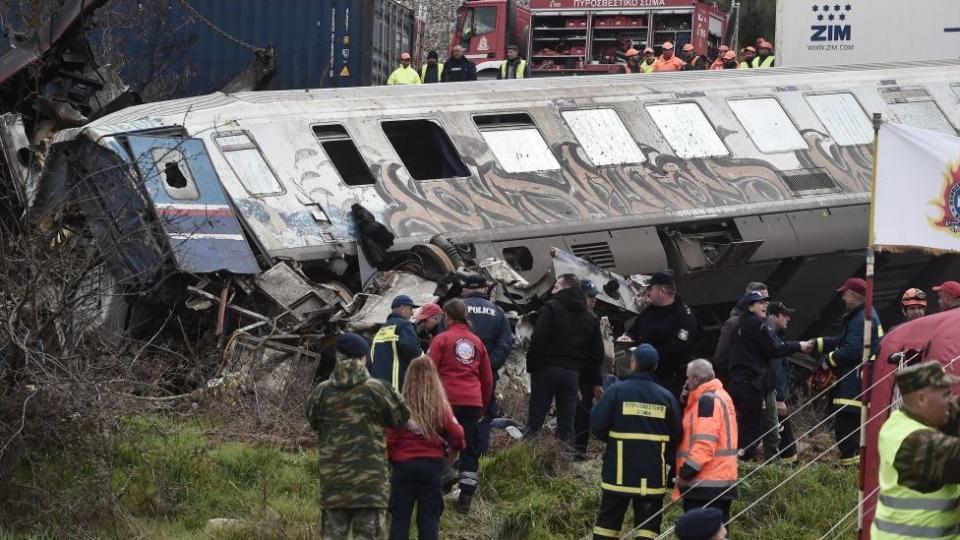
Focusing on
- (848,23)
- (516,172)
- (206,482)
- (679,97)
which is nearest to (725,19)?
(848,23)

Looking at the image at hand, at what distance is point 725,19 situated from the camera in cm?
3275

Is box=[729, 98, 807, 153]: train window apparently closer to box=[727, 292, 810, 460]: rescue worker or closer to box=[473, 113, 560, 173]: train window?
box=[473, 113, 560, 173]: train window

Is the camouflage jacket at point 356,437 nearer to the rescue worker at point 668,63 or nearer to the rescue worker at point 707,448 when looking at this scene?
the rescue worker at point 707,448

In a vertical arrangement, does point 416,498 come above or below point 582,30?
below

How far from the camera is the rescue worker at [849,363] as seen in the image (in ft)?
41.4

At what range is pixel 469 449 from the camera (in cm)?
1145

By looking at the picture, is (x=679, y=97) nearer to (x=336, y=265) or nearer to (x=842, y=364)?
(x=336, y=265)

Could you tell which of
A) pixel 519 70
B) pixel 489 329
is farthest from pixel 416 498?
pixel 519 70

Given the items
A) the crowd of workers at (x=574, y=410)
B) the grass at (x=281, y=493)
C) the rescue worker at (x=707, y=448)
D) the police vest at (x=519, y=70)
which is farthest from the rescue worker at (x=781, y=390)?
the police vest at (x=519, y=70)

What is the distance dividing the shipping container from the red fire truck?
6159 mm

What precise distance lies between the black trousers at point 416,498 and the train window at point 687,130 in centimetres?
856

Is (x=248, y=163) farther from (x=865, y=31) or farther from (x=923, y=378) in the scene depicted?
(x=865, y=31)

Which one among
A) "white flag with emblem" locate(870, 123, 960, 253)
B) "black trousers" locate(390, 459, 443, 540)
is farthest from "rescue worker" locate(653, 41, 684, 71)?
"black trousers" locate(390, 459, 443, 540)

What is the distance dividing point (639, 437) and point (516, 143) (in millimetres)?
7514
